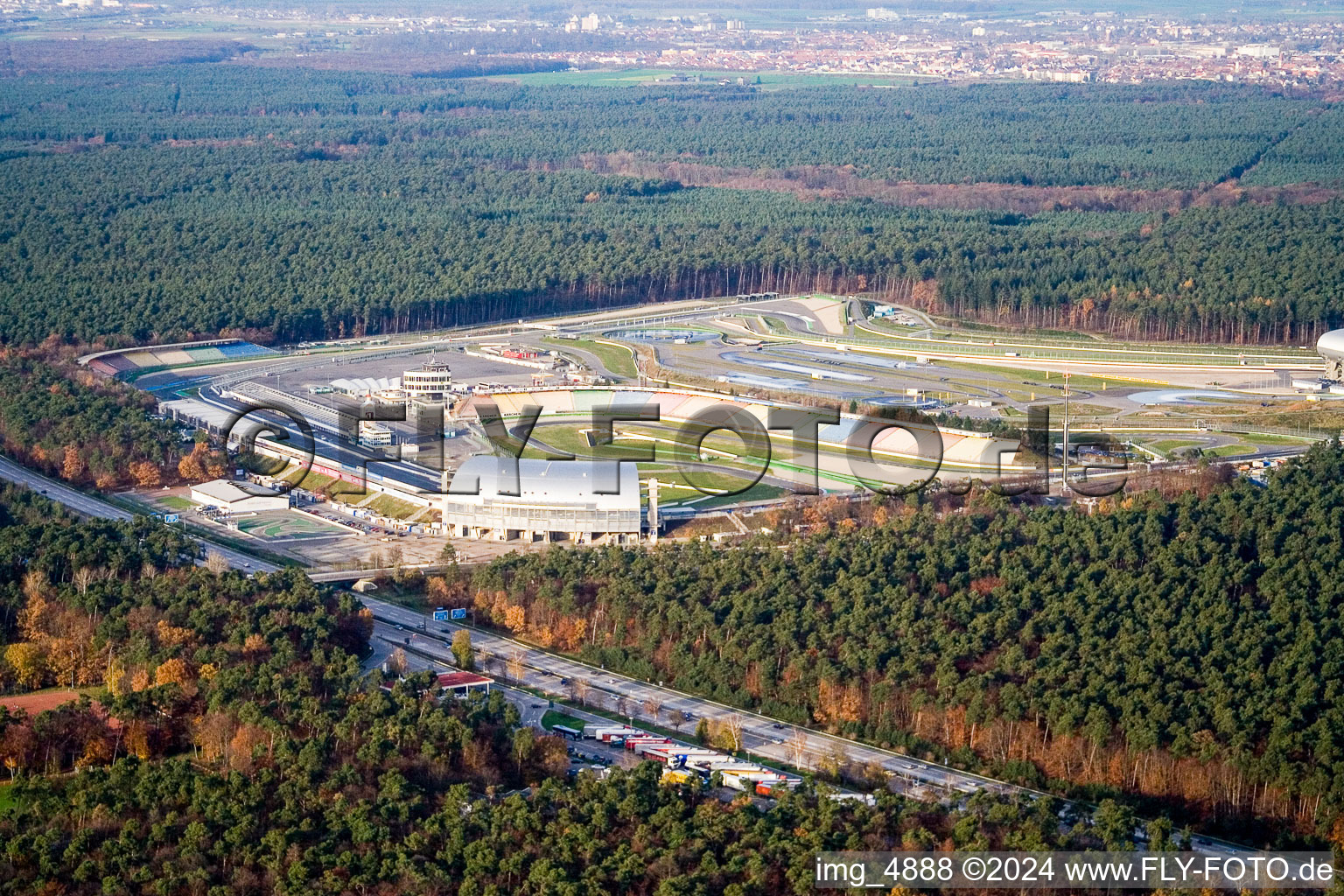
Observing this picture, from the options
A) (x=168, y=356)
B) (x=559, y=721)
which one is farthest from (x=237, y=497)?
(x=168, y=356)

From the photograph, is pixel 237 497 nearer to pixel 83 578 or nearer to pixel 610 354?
pixel 83 578

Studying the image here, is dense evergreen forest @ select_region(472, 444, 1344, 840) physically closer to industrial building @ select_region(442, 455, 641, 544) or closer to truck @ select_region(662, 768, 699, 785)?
industrial building @ select_region(442, 455, 641, 544)

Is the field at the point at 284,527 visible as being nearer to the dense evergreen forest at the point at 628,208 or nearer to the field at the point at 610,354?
the field at the point at 610,354

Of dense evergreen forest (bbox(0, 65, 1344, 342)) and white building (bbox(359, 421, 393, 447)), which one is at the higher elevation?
dense evergreen forest (bbox(0, 65, 1344, 342))

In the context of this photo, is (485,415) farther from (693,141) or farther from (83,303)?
(693,141)

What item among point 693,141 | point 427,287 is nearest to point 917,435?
point 427,287

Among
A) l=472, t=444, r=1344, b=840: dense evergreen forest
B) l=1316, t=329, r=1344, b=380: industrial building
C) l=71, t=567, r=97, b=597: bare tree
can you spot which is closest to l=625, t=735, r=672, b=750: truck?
l=472, t=444, r=1344, b=840: dense evergreen forest

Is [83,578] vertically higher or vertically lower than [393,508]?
higher

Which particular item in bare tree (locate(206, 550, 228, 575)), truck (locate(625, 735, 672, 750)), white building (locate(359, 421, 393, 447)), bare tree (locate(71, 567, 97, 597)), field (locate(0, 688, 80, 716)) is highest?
bare tree (locate(71, 567, 97, 597))
